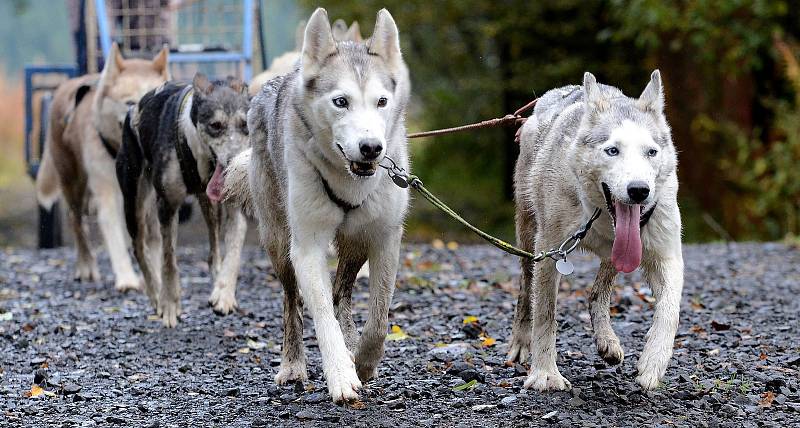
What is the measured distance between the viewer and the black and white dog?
6336mm

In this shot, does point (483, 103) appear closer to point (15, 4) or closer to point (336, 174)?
point (15, 4)

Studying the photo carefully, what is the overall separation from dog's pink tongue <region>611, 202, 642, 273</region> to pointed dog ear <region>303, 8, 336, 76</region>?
1.30 metres

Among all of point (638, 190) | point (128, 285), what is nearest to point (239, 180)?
point (638, 190)

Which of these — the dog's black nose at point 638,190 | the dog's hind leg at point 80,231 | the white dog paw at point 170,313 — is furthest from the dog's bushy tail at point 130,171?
A: the dog's black nose at point 638,190

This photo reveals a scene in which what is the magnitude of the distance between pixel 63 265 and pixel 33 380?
461 centimetres

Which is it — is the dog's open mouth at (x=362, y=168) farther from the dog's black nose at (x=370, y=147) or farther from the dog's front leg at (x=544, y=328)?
the dog's front leg at (x=544, y=328)

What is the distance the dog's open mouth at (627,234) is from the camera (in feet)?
14.2

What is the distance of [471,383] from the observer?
491 centimetres

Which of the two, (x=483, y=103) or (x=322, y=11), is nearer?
(x=322, y=11)

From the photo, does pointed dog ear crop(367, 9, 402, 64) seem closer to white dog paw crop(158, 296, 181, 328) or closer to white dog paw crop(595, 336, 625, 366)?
white dog paw crop(595, 336, 625, 366)

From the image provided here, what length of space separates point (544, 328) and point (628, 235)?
2.23 ft

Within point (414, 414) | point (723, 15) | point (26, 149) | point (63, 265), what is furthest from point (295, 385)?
point (723, 15)

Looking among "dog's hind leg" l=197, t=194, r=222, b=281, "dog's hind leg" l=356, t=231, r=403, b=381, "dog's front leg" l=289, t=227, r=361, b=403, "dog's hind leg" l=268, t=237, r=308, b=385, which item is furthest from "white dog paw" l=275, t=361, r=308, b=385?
"dog's hind leg" l=197, t=194, r=222, b=281

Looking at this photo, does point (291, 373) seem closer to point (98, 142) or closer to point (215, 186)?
point (215, 186)
